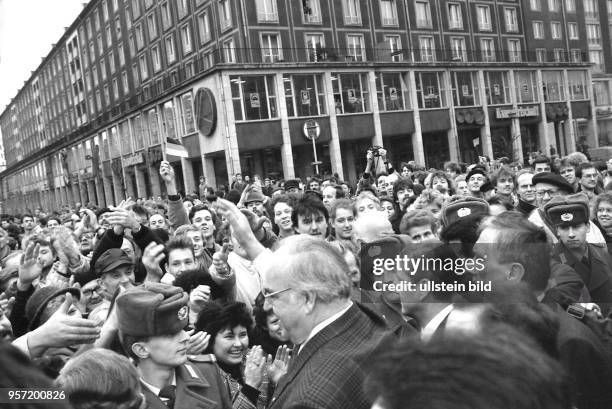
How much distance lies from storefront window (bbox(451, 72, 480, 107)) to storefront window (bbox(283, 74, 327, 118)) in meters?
10.9

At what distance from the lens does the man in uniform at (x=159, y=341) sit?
3.13 metres

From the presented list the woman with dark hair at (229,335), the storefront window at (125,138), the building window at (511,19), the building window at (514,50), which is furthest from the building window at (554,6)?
the woman with dark hair at (229,335)

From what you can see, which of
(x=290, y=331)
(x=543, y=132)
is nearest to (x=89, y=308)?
(x=290, y=331)

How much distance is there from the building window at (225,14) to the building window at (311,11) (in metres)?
4.81

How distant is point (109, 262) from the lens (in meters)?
4.99

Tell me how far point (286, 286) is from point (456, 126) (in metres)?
38.8

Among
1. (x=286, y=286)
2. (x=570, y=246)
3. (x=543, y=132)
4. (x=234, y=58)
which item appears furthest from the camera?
(x=543, y=132)

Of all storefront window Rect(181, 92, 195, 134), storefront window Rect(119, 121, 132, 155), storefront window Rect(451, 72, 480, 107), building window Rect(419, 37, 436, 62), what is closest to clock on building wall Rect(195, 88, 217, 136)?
storefront window Rect(181, 92, 195, 134)

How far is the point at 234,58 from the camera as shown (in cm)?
3400

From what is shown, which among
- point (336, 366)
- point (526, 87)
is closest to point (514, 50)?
point (526, 87)

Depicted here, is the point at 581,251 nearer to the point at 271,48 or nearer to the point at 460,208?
the point at 460,208

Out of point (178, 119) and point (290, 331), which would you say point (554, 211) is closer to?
point (290, 331)

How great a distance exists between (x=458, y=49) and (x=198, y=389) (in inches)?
1719

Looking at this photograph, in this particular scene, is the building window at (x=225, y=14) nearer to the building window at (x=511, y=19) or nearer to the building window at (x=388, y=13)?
the building window at (x=388, y=13)
